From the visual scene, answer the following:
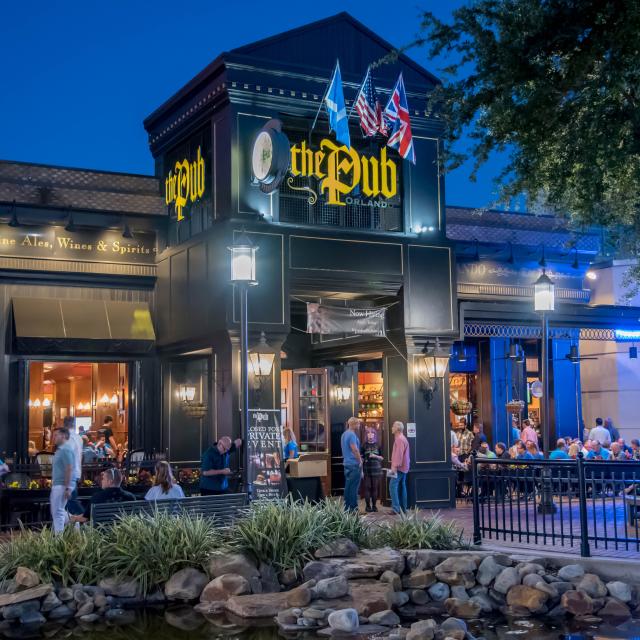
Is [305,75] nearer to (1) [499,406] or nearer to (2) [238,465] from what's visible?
(2) [238,465]

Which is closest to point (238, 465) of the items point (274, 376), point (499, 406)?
point (274, 376)

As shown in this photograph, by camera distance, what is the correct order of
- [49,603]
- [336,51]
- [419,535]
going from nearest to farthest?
[49,603], [419,535], [336,51]

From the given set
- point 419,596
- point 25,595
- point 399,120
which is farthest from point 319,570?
point 399,120

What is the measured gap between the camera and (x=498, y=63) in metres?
12.3

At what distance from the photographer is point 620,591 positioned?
10695 millimetres

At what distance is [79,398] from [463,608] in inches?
721

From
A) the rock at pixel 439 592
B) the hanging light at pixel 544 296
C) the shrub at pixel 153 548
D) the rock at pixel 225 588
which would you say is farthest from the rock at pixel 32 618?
the hanging light at pixel 544 296

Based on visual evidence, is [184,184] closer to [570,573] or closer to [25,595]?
[25,595]

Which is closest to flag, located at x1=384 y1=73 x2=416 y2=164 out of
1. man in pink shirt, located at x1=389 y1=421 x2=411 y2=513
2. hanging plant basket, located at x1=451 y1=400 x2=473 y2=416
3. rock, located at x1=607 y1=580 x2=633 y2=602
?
man in pink shirt, located at x1=389 y1=421 x2=411 y2=513

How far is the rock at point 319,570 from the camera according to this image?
446 inches

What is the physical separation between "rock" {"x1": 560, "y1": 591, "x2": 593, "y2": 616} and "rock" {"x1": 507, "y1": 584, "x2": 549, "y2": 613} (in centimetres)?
22

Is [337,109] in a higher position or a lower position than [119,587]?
higher

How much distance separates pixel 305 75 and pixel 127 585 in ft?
36.9

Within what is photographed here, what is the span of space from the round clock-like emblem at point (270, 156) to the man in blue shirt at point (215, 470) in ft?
16.3
